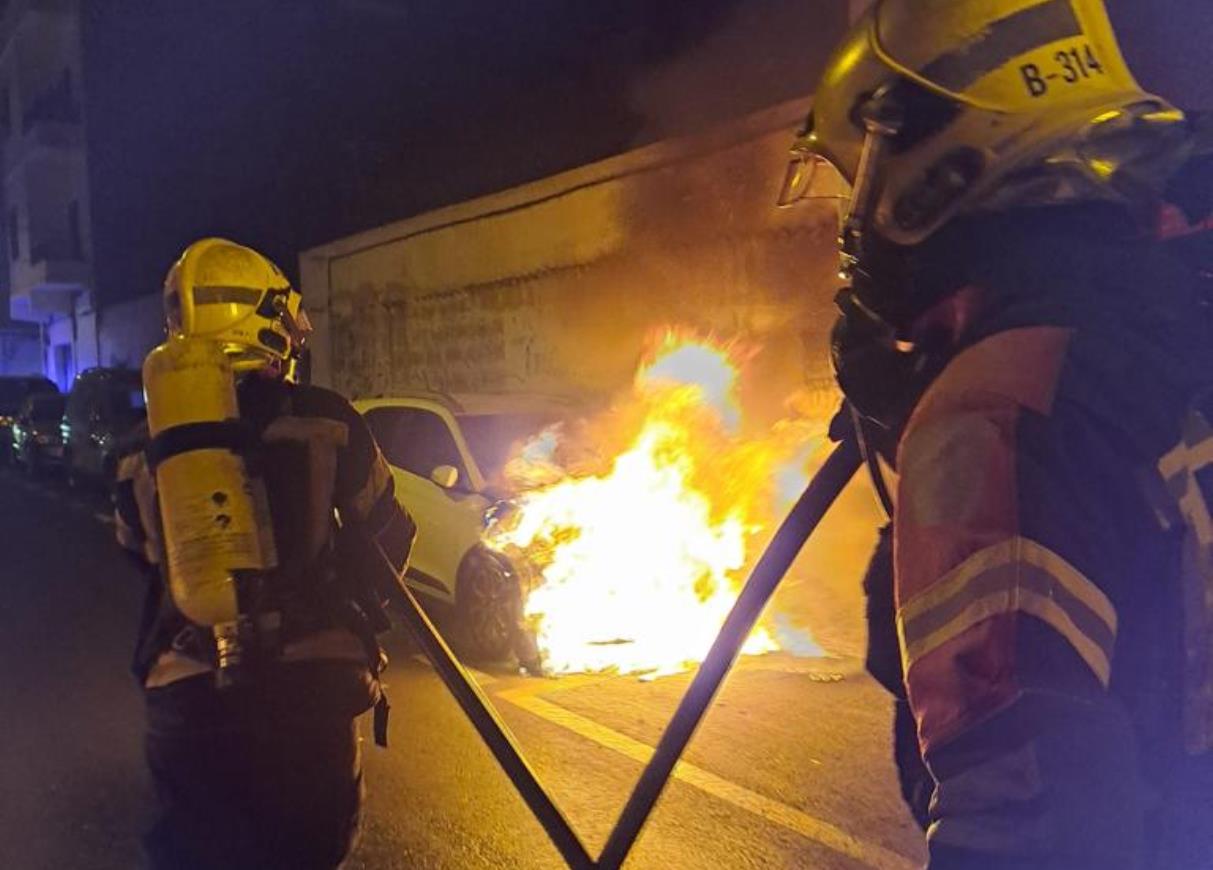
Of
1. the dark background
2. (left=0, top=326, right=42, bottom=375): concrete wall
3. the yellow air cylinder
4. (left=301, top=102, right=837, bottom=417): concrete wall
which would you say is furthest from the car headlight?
(left=0, top=326, right=42, bottom=375): concrete wall

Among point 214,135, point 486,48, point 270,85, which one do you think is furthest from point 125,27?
point 486,48

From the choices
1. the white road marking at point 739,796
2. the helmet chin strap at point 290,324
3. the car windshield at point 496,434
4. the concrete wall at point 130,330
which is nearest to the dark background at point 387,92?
the concrete wall at point 130,330

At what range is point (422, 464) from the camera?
315 inches

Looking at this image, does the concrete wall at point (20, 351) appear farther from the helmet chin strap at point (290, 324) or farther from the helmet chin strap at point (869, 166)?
the helmet chin strap at point (869, 166)

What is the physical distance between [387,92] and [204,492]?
18956 millimetres

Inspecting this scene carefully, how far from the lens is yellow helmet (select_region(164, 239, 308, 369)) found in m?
2.43

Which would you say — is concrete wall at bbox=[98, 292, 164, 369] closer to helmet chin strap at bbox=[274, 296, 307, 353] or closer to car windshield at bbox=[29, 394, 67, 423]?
car windshield at bbox=[29, 394, 67, 423]

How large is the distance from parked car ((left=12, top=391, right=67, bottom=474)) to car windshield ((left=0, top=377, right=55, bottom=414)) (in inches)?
146

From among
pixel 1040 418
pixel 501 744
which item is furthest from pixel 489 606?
pixel 1040 418

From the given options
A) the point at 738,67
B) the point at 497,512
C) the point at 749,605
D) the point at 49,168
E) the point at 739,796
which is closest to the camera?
the point at 749,605

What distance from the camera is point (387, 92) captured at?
64.6 feet

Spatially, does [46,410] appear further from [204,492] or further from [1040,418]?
[1040,418]

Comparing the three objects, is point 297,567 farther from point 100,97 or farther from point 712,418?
point 100,97

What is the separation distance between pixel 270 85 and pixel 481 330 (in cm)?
1173
